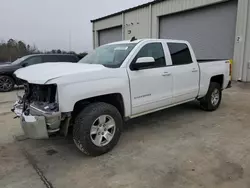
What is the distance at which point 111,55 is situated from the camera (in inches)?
171

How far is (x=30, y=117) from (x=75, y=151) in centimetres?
102

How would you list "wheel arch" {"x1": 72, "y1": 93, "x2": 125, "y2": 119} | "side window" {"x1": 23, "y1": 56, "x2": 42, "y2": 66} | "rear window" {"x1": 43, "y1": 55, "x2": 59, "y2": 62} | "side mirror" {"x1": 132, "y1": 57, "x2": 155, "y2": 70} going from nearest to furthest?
"wheel arch" {"x1": 72, "y1": 93, "x2": 125, "y2": 119} < "side mirror" {"x1": 132, "y1": 57, "x2": 155, "y2": 70} < "side window" {"x1": 23, "y1": 56, "x2": 42, "y2": 66} < "rear window" {"x1": 43, "y1": 55, "x2": 59, "y2": 62}

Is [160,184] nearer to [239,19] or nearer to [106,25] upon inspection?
[239,19]

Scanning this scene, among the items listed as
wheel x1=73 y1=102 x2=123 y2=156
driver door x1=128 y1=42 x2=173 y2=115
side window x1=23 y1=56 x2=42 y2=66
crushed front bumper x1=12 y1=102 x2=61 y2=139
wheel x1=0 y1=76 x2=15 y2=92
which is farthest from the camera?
side window x1=23 y1=56 x2=42 y2=66

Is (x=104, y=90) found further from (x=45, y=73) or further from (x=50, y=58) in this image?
(x=50, y=58)

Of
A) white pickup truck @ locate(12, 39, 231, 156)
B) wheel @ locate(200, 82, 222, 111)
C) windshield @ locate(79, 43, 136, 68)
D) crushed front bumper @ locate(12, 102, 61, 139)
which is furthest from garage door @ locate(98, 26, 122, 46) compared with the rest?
crushed front bumper @ locate(12, 102, 61, 139)

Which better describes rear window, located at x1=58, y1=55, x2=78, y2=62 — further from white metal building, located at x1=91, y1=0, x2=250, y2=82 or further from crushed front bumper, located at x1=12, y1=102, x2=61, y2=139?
crushed front bumper, located at x1=12, y1=102, x2=61, y2=139

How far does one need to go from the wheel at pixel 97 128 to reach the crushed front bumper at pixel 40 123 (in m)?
0.33

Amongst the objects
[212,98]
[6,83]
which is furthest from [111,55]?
[6,83]

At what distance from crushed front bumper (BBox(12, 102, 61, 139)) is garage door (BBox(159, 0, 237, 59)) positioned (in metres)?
11.0

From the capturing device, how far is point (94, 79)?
131 inches

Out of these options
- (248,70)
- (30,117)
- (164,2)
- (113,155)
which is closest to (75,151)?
(113,155)

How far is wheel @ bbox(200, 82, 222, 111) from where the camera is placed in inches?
231

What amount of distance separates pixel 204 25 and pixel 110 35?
32.6ft
